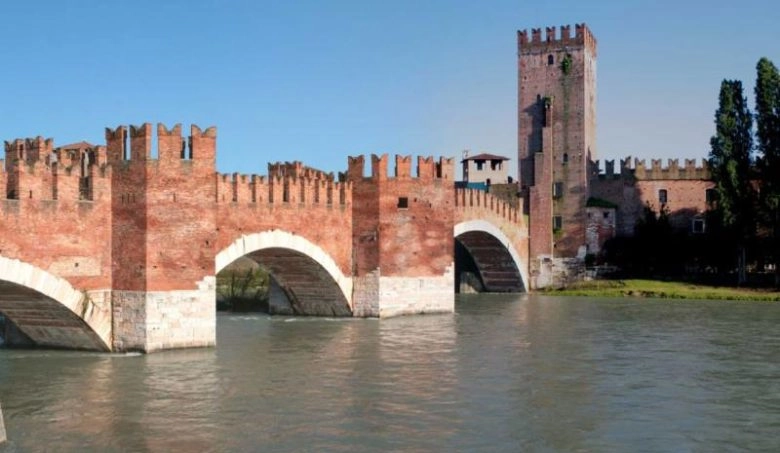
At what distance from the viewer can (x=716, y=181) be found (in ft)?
153

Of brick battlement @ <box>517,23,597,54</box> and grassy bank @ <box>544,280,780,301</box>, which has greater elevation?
brick battlement @ <box>517,23,597,54</box>

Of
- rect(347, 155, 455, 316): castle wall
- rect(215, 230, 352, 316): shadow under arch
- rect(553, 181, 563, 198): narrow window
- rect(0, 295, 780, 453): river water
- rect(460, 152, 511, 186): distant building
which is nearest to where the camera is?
rect(0, 295, 780, 453): river water

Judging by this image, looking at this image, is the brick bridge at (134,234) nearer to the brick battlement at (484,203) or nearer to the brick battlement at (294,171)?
the brick battlement at (294,171)

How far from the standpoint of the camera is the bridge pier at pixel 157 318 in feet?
72.6

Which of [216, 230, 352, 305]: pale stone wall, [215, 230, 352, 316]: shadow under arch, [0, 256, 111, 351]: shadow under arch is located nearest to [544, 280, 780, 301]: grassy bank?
[215, 230, 352, 316]: shadow under arch

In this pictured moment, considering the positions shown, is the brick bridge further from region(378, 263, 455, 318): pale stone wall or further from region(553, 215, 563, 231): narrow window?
region(553, 215, 563, 231): narrow window

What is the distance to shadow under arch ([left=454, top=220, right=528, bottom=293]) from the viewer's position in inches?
1844

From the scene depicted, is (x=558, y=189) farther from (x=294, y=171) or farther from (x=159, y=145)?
(x=159, y=145)

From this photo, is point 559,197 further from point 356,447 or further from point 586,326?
point 356,447

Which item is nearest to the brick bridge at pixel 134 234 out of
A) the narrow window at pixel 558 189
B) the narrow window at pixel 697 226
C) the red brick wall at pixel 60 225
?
the red brick wall at pixel 60 225

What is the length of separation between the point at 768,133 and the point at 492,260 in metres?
15.4

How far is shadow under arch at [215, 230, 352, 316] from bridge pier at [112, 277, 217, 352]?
14.2 ft

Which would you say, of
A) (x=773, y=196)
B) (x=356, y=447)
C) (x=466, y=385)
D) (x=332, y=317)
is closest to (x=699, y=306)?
(x=773, y=196)

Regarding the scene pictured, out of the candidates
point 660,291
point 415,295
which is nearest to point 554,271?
point 660,291
